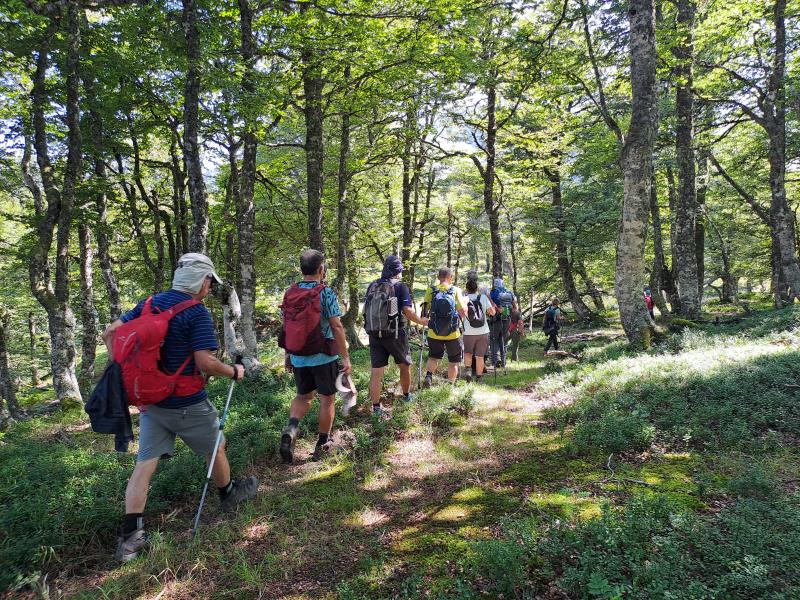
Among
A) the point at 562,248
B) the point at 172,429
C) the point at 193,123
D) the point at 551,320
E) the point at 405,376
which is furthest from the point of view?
the point at 562,248

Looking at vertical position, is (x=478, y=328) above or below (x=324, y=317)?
below

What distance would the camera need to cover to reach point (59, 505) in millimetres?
3805

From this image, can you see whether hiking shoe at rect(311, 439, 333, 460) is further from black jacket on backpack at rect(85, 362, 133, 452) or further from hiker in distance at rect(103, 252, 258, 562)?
black jacket on backpack at rect(85, 362, 133, 452)

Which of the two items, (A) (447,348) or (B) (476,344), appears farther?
(B) (476,344)

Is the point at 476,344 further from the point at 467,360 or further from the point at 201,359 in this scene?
the point at 201,359

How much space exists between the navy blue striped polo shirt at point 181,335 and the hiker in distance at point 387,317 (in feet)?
9.27

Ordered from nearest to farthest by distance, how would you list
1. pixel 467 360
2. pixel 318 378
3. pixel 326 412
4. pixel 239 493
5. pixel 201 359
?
pixel 201 359 → pixel 239 493 → pixel 318 378 → pixel 326 412 → pixel 467 360

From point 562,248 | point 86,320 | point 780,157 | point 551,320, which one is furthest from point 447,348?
point 562,248

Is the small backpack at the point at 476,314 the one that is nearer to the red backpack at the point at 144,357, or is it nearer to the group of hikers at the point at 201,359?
the group of hikers at the point at 201,359

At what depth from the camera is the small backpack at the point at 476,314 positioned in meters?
8.96

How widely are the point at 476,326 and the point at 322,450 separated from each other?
197 inches

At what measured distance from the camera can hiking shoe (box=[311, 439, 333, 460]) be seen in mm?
5316

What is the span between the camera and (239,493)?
14.1 feet

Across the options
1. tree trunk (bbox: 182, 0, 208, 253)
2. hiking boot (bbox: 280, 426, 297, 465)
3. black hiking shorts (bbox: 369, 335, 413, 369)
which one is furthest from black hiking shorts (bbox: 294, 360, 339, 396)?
tree trunk (bbox: 182, 0, 208, 253)
